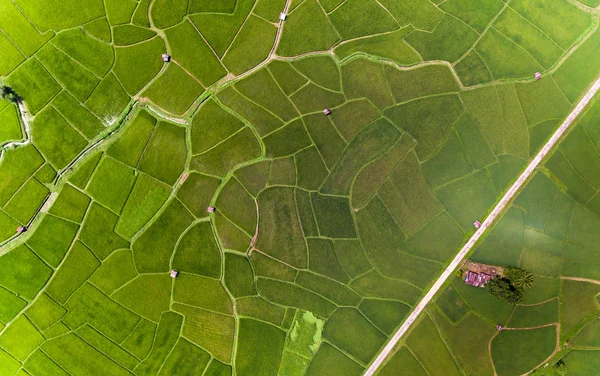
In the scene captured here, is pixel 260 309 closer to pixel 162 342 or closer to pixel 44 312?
pixel 162 342

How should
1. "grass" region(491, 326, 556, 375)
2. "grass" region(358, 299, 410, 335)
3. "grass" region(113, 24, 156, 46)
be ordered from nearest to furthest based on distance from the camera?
1. "grass" region(113, 24, 156, 46)
2. "grass" region(358, 299, 410, 335)
3. "grass" region(491, 326, 556, 375)

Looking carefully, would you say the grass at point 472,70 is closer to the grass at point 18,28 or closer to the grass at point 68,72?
the grass at point 68,72

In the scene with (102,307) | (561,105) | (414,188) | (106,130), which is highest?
(561,105)

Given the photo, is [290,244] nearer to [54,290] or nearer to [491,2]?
[54,290]

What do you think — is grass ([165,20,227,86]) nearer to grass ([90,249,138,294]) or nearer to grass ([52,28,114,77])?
grass ([52,28,114,77])

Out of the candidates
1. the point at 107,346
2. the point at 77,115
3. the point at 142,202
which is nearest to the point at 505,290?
the point at 142,202

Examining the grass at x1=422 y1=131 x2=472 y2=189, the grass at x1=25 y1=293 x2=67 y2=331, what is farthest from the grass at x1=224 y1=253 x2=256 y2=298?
the grass at x1=422 y1=131 x2=472 y2=189

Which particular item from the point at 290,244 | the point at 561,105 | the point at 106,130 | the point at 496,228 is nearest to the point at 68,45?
the point at 106,130
